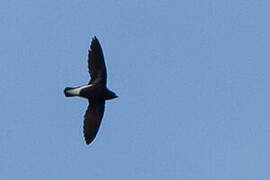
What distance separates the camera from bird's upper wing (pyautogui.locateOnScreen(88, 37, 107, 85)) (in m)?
33.1

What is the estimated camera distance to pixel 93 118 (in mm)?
33844

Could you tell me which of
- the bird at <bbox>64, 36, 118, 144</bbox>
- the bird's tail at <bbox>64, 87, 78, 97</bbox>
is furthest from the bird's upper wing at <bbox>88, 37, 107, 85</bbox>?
the bird's tail at <bbox>64, 87, 78, 97</bbox>

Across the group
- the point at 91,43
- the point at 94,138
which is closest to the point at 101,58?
the point at 91,43

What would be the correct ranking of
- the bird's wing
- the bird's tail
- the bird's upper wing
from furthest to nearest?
the bird's wing, the bird's upper wing, the bird's tail

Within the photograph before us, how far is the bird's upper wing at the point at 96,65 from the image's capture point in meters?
33.1

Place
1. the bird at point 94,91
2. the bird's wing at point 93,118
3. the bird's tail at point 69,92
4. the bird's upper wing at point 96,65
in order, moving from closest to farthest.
Answer: 1. the bird's tail at point 69,92
2. the bird at point 94,91
3. the bird's upper wing at point 96,65
4. the bird's wing at point 93,118

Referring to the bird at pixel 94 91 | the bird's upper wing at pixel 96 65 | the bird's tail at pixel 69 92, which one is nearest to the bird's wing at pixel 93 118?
the bird at pixel 94 91

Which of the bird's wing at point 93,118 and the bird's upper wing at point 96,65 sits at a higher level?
the bird's upper wing at point 96,65

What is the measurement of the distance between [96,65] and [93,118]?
1941mm

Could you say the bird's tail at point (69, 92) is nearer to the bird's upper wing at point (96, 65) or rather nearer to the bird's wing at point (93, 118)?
the bird's upper wing at point (96, 65)

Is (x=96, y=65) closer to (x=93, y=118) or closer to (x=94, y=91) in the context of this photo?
(x=94, y=91)

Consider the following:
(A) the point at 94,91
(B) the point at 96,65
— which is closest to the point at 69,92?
(A) the point at 94,91

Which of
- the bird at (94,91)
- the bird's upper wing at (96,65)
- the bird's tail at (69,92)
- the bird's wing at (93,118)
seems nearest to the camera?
the bird's tail at (69,92)

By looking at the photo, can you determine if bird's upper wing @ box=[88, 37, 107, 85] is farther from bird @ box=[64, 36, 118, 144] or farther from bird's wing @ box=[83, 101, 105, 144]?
bird's wing @ box=[83, 101, 105, 144]
